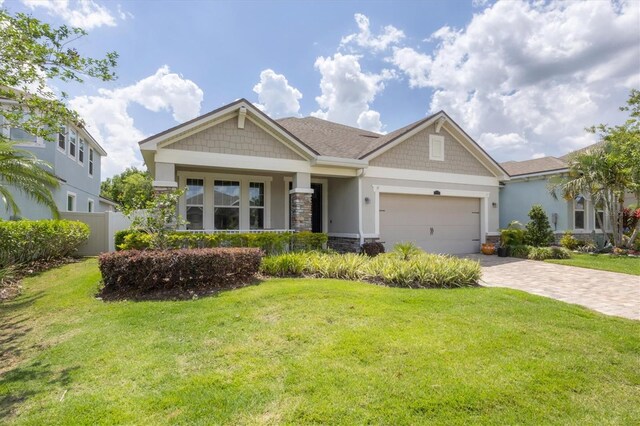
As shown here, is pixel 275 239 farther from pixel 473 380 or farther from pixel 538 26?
pixel 538 26

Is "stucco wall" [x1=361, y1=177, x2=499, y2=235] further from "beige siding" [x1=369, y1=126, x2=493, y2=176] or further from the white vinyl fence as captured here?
the white vinyl fence

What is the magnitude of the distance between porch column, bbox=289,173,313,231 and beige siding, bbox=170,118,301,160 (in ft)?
2.76

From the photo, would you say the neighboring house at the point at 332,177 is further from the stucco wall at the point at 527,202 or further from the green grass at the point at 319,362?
the green grass at the point at 319,362

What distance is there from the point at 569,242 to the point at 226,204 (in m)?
15.6

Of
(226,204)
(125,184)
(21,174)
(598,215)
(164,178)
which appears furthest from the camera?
(125,184)

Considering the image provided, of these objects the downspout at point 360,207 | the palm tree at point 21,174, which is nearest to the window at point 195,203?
the palm tree at point 21,174

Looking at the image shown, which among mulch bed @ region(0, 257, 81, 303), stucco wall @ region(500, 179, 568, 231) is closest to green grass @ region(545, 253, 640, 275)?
stucco wall @ region(500, 179, 568, 231)

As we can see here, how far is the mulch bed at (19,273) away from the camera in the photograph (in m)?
7.75

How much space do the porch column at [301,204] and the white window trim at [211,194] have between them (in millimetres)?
1941

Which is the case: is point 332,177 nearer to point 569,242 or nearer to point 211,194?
point 211,194

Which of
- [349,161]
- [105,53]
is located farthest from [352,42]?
[105,53]

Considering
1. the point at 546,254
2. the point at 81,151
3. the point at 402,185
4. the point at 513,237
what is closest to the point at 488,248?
the point at 513,237

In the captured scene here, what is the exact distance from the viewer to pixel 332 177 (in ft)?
45.6

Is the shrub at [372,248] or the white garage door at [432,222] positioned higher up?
the white garage door at [432,222]
